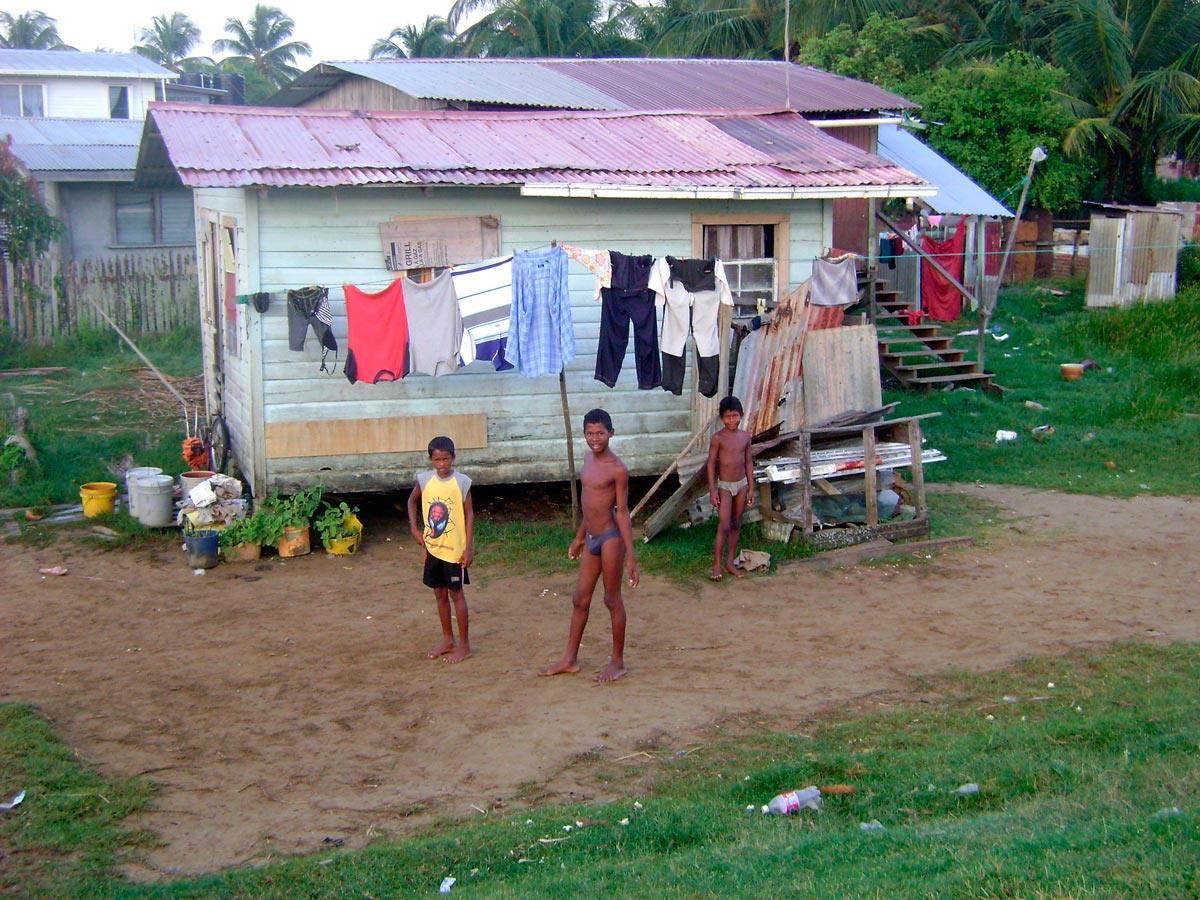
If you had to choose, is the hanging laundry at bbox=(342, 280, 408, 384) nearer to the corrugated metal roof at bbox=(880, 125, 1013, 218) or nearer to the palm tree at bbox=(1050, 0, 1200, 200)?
the corrugated metal roof at bbox=(880, 125, 1013, 218)

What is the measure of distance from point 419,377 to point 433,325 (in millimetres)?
891

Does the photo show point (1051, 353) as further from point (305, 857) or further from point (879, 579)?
point (305, 857)

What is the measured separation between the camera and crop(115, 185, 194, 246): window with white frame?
21391mm

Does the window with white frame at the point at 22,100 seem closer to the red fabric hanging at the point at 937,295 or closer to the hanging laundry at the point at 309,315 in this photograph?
the red fabric hanging at the point at 937,295

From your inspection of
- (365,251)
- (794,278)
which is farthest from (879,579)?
(365,251)

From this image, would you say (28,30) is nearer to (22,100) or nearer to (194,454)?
(22,100)

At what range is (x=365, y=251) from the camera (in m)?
10.2

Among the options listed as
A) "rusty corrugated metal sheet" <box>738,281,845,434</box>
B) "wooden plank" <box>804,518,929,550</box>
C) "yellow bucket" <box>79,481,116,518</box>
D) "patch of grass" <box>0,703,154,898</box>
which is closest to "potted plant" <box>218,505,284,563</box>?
"yellow bucket" <box>79,481,116,518</box>

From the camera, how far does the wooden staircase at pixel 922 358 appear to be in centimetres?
1609

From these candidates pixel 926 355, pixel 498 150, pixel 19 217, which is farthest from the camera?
pixel 19 217

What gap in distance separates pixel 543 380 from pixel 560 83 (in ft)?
17.2

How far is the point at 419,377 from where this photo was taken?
1053 centimetres

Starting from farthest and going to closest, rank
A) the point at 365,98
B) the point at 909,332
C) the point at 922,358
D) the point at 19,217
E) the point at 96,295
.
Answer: the point at 96,295
the point at 909,332
the point at 19,217
the point at 922,358
the point at 365,98

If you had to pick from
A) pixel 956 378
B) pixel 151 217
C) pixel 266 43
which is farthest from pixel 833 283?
pixel 266 43
